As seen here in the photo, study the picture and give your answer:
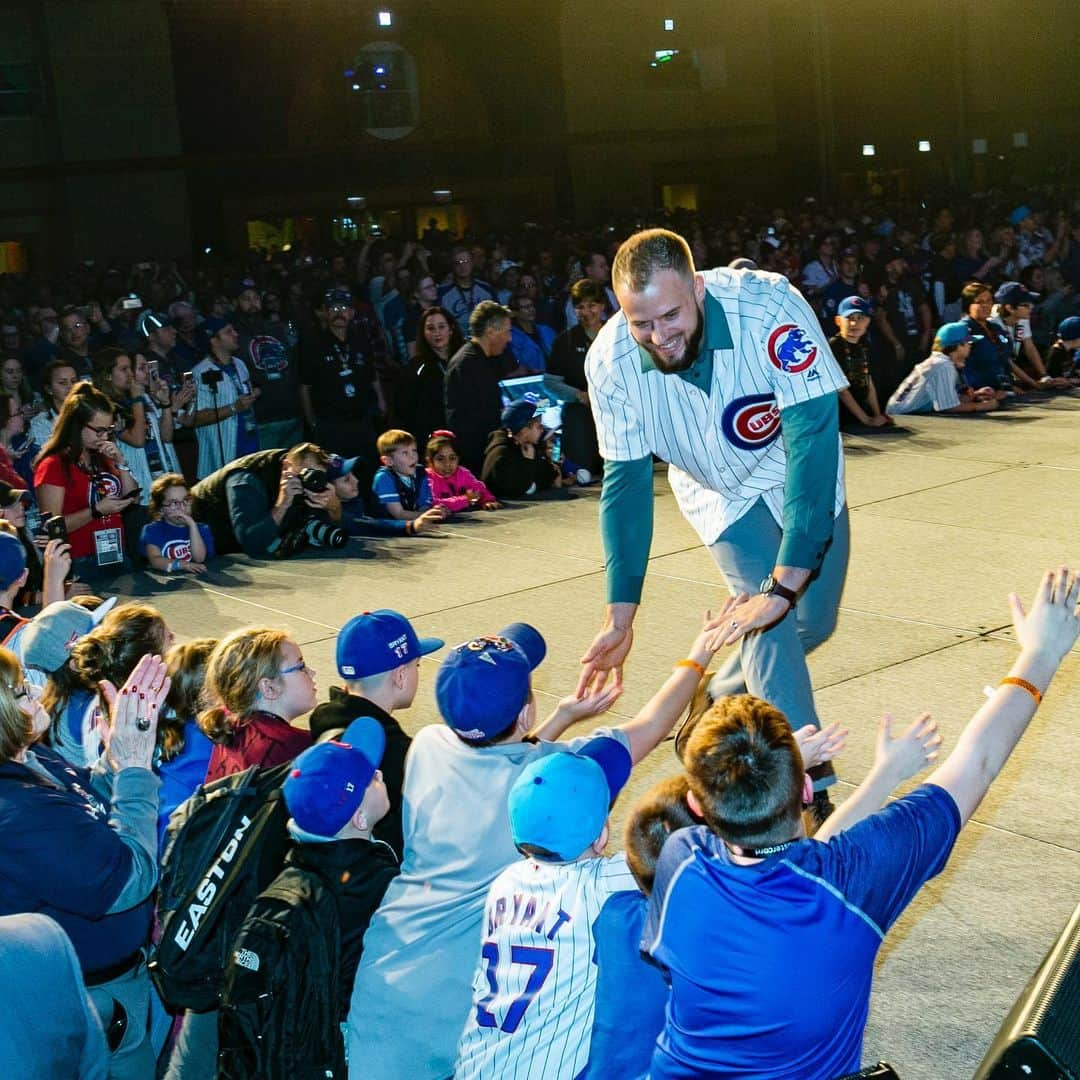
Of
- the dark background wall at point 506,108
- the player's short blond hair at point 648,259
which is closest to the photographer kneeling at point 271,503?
the player's short blond hair at point 648,259

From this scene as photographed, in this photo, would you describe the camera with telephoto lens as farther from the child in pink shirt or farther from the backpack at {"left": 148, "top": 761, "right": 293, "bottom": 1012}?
the backpack at {"left": 148, "top": 761, "right": 293, "bottom": 1012}

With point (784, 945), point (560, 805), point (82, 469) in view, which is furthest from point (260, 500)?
point (784, 945)

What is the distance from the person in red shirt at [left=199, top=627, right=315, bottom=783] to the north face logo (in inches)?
29.9

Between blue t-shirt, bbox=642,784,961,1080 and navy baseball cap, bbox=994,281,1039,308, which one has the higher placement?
navy baseball cap, bbox=994,281,1039,308

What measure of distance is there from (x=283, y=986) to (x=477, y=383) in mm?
7645

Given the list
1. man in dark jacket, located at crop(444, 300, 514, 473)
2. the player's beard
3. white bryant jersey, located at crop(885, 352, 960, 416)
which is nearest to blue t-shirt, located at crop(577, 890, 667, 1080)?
the player's beard

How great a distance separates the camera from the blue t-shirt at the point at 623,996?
107 inches

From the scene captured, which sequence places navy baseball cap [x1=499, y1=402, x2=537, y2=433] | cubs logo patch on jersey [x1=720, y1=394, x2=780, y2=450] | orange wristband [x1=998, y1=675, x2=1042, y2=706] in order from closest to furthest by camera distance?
orange wristband [x1=998, y1=675, x2=1042, y2=706], cubs logo patch on jersey [x1=720, y1=394, x2=780, y2=450], navy baseball cap [x1=499, y1=402, x2=537, y2=433]

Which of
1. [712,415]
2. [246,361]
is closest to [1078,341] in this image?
[246,361]

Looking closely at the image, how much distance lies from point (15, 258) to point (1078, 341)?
17987mm

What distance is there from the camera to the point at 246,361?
1145cm

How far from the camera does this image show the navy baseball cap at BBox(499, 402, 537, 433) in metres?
10.4

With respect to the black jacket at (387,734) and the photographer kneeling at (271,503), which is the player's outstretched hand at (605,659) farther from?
the photographer kneeling at (271,503)

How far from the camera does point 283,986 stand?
299 centimetres
